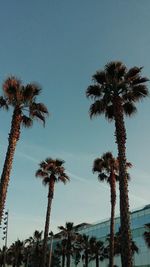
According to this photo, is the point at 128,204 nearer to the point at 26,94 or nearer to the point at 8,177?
the point at 8,177

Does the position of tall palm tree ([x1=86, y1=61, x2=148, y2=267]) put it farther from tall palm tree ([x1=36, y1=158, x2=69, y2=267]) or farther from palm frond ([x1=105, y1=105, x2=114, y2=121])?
tall palm tree ([x1=36, y1=158, x2=69, y2=267])

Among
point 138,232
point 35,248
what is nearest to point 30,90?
point 138,232

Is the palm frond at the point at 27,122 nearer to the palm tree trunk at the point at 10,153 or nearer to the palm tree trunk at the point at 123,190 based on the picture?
the palm tree trunk at the point at 10,153

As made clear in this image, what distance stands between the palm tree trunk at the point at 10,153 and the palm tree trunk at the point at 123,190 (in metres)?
6.12

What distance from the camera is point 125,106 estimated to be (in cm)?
2298

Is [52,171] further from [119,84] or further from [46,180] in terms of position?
[119,84]

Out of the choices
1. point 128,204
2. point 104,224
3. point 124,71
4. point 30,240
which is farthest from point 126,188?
point 30,240

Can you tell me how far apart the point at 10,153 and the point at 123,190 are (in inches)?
279

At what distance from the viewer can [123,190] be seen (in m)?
17.7

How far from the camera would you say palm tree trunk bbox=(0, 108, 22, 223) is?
19.3 m

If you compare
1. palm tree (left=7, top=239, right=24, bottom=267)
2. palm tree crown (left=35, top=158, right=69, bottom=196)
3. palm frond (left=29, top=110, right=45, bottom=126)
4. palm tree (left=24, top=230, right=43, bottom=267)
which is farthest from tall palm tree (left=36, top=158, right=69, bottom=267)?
palm tree (left=7, top=239, right=24, bottom=267)

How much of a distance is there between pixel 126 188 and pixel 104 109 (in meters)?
6.86

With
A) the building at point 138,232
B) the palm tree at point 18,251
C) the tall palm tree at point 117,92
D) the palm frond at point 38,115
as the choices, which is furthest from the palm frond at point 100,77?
the palm tree at point 18,251

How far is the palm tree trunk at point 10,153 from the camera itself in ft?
63.3
